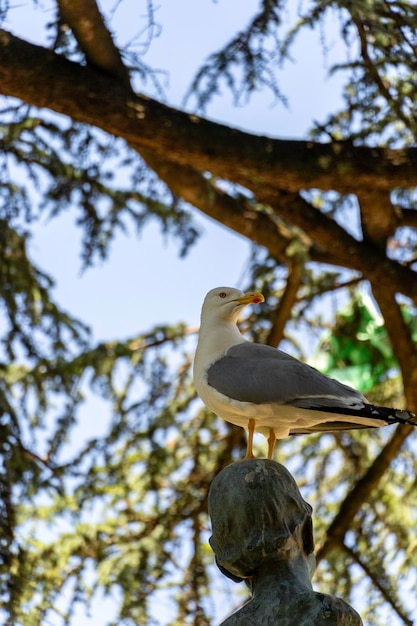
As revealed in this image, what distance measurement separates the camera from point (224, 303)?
211 inches

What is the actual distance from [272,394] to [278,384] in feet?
0.16

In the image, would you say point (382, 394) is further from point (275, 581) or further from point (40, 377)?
point (275, 581)

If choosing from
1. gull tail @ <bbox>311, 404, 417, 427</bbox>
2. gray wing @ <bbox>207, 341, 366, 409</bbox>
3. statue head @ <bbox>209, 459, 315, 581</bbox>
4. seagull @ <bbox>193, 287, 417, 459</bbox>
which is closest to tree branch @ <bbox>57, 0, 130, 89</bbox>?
seagull @ <bbox>193, 287, 417, 459</bbox>

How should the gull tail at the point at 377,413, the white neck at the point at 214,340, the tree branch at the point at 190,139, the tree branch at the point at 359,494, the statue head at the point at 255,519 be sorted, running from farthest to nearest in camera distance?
the tree branch at the point at 359,494 → the tree branch at the point at 190,139 → the white neck at the point at 214,340 → the gull tail at the point at 377,413 → the statue head at the point at 255,519

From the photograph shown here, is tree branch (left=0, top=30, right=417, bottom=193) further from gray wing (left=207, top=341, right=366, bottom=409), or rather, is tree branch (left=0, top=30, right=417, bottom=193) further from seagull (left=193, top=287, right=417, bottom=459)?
gray wing (left=207, top=341, right=366, bottom=409)

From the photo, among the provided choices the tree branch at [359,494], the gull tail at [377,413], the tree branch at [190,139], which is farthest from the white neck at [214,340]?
the tree branch at [359,494]

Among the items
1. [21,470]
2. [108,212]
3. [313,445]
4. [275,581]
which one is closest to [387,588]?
[313,445]

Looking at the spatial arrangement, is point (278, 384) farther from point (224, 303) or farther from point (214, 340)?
point (224, 303)

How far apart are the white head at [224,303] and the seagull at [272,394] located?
9 centimetres

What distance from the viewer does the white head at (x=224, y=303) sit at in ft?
17.5

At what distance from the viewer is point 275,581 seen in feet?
13.9

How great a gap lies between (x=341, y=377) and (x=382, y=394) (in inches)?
18.8

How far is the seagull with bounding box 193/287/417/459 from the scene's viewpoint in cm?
477

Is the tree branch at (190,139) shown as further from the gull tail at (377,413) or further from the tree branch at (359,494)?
the gull tail at (377,413)
